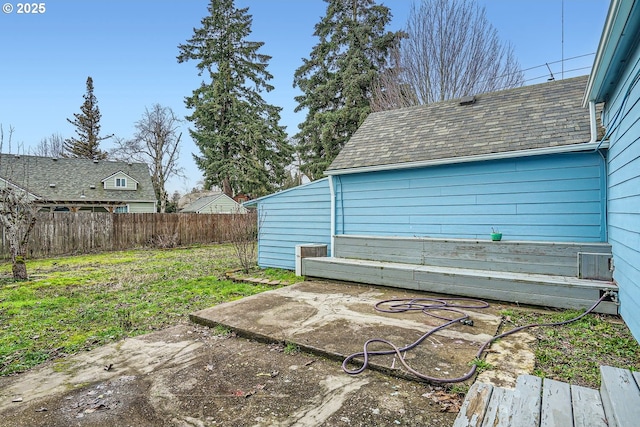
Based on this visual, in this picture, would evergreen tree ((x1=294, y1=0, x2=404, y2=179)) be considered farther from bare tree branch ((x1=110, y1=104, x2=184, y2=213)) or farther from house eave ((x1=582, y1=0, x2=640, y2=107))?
house eave ((x1=582, y1=0, x2=640, y2=107))

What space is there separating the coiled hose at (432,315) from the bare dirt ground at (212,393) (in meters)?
0.11

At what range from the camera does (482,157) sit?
5.18 meters

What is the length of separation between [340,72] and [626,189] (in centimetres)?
1671

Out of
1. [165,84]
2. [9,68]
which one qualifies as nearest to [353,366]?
[9,68]

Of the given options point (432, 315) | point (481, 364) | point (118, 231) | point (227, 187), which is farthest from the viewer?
point (227, 187)

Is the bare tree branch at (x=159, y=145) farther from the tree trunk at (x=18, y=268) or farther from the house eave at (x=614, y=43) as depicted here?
the house eave at (x=614, y=43)

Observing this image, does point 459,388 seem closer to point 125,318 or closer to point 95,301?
point 125,318

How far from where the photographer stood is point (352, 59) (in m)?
17.2

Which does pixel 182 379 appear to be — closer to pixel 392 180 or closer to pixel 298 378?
pixel 298 378

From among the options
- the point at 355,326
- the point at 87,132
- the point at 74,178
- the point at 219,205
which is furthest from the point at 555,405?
the point at 87,132

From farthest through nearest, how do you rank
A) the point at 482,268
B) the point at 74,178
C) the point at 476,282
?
the point at 74,178, the point at 482,268, the point at 476,282

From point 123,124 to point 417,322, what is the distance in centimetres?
2935

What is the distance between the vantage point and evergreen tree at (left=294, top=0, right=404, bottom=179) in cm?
1714

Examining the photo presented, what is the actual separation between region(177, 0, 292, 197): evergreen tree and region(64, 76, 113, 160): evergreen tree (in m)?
12.0
